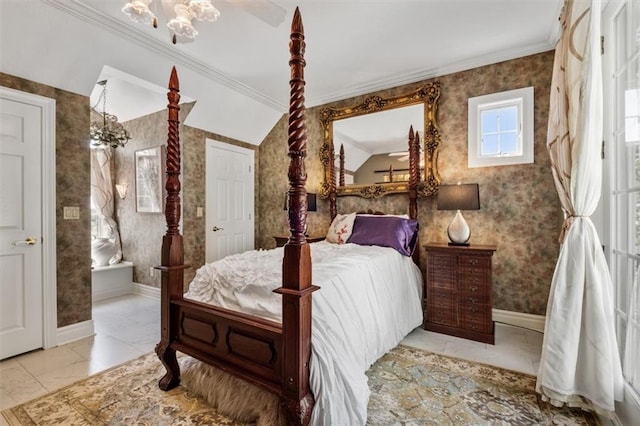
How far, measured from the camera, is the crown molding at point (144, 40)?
230 cm

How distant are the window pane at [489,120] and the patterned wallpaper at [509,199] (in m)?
0.17

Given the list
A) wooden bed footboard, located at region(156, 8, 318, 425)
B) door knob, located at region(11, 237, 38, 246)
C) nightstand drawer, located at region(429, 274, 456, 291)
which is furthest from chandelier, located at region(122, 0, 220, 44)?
nightstand drawer, located at region(429, 274, 456, 291)

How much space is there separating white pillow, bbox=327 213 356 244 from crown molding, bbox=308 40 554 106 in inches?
64.8

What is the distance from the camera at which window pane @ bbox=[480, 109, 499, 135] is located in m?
3.13

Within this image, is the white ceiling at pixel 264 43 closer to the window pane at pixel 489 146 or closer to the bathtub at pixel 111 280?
the window pane at pixel 489 146

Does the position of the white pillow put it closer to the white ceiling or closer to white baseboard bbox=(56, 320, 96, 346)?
the white ceiling

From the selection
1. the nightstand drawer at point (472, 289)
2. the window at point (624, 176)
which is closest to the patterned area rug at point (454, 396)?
the window at point (624, 176)

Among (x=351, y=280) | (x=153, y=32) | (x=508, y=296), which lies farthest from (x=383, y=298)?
(x=153, y=32)

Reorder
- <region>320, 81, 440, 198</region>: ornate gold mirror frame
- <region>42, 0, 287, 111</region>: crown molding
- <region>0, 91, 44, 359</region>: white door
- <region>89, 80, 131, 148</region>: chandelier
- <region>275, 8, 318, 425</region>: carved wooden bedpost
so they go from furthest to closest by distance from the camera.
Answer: <region>89, 80, 131, 148</region>: chandelier < <region>320, 81, 440, 198</region>: ornate gold mirror frame < <region>0, 91, 44, 359</region>: white door < <region>42, 0, 287, 111</region>: crown molding < <region>275, 8, 318, 425</region>: carved wooden bedpost

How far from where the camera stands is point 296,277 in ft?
4.52

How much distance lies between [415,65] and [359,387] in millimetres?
3189

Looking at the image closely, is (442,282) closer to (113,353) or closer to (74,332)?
(113,353)

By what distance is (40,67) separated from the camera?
99.3 inches

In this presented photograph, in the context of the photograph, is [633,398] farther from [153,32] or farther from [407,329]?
[153,32]
